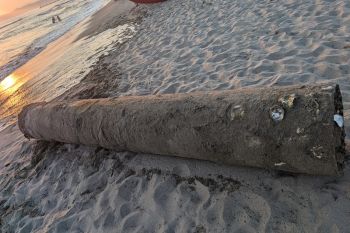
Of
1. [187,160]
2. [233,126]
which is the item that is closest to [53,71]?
[187,160]

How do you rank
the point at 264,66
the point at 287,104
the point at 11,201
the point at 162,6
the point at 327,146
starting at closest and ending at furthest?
the point at 327,146
the point at 287,104
the point at 11,201
the point at 264,66
the point at 162,6

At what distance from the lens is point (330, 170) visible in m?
2.90

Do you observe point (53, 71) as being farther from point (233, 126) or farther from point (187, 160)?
point (233, 126)

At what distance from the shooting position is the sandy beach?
3.21 metres

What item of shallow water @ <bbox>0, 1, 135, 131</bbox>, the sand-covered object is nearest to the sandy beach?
shallow water @ <bbox>0, 1, 135, 131</bbox>

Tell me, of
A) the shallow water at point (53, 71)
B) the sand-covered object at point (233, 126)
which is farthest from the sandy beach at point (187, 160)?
the sand-covered object at point (233, 126)

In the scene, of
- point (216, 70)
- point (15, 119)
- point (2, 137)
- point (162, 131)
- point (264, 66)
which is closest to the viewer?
point (162, 131)

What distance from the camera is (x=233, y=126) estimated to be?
10.8 feet

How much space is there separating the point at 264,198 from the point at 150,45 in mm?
5594

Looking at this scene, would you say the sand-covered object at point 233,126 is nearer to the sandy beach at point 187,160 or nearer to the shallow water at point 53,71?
the sandy beach at point 187,160

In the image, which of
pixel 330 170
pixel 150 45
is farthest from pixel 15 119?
pixel 330 170

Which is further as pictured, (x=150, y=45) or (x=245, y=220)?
(x=150, y=45)

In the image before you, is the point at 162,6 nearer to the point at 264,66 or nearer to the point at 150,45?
the point at 150,45

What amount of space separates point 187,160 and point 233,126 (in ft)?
3.01
